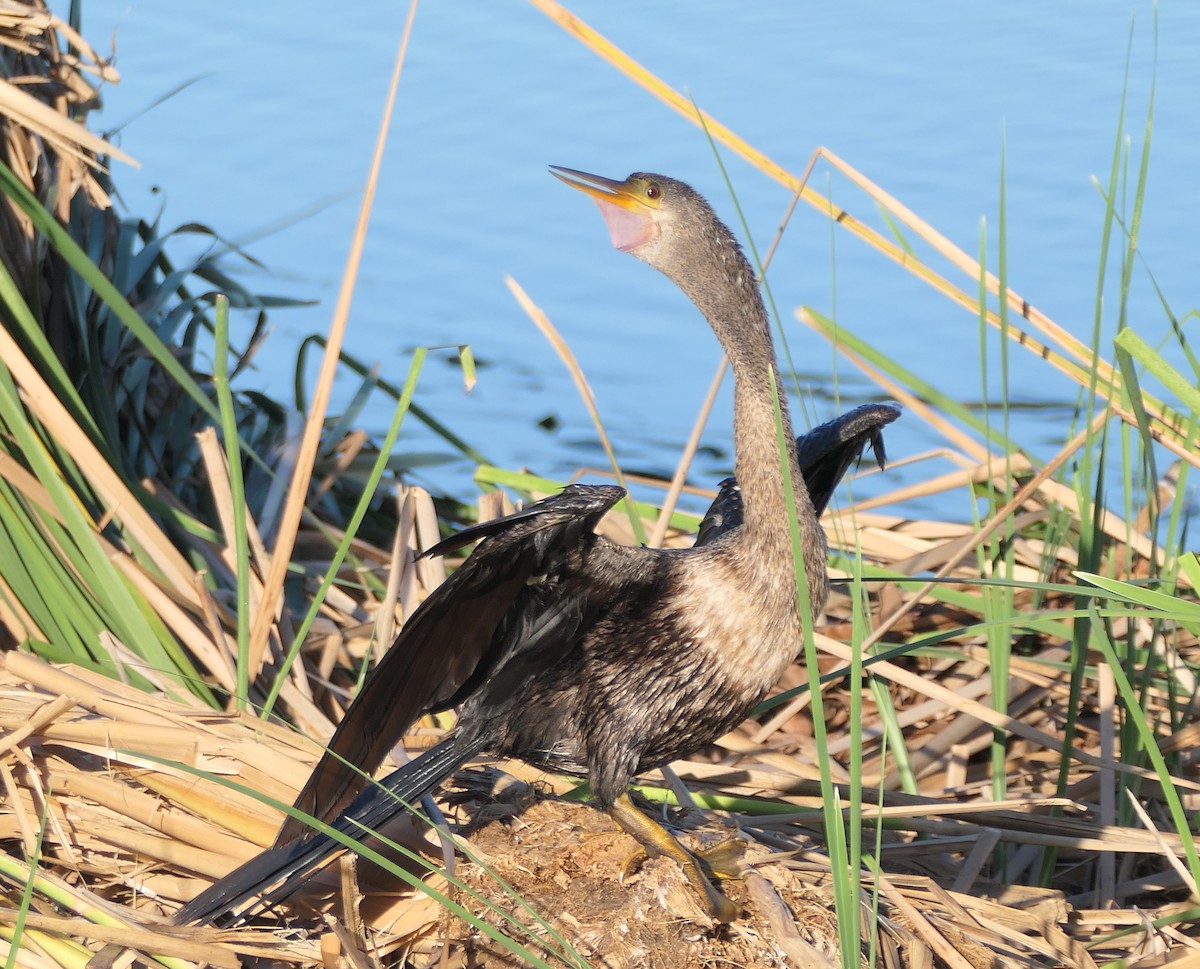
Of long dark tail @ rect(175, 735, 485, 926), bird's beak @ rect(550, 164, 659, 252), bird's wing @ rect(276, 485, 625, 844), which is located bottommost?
long dark tail @ rect(175, 735, 485, 926)

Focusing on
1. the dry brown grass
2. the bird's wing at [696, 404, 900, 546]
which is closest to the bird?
the dry brown grass

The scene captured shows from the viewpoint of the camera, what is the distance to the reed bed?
84.6 inches

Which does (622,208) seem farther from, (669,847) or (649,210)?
(669,847)

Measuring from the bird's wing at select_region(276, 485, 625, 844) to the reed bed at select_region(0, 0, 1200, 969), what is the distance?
14 cm

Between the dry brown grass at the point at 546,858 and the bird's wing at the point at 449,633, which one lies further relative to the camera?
the dry brown grass at the point at 546,858

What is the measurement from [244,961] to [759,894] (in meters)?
0.82

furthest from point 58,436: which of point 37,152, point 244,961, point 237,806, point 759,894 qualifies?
point 759,894

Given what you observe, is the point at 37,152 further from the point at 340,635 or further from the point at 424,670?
the point at 424,670

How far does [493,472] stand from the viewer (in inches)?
144

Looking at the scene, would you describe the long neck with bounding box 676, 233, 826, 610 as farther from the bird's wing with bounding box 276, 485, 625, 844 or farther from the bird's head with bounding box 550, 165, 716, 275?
the bird's wing with bounding box 276, 485, 625, 844

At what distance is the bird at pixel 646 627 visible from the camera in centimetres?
226

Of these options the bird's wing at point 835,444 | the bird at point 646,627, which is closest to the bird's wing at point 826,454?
the bird's wing at point 835,444

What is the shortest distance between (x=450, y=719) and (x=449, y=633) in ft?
3.39

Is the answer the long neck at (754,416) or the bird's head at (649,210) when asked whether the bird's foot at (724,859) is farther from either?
the bird's head at (649,210)
